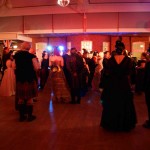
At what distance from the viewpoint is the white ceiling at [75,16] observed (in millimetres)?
12327

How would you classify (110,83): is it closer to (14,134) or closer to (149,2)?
(14,134)

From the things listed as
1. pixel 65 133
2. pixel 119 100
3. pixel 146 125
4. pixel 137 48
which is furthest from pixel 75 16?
pixel 65 133

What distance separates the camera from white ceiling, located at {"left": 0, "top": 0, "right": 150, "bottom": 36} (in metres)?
12.3

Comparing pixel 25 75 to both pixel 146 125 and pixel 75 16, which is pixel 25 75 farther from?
pixel 75 16

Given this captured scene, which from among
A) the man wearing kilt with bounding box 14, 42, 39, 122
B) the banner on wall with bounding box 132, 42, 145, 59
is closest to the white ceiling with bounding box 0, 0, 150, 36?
the banner on wall with bounding box 132, 42, 145, 59

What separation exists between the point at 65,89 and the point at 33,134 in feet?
11.2

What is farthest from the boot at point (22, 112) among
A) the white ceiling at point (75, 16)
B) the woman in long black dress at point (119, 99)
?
the white ceiling at point (75, 16)

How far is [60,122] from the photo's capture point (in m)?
5.93

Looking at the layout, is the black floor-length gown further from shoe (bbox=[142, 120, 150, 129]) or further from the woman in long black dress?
shoe (bbox=[142, 120, 150, 129])

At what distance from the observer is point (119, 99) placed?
518cm

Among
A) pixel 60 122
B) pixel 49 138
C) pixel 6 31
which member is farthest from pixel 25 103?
pixel 6 31

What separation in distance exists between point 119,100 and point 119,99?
0.02 m

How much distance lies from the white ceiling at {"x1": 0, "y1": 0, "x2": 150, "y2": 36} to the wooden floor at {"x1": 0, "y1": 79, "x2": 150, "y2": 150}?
631 cm

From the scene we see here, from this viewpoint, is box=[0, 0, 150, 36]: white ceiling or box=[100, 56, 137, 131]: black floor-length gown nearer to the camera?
box=[100, 56, 137, 131]: black floor-length gown
